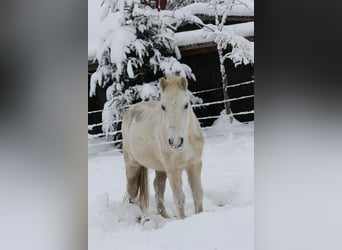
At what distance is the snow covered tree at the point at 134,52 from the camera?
7.59 feet

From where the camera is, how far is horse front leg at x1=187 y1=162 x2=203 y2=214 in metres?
2.30

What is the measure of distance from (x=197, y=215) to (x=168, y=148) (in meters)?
0.32

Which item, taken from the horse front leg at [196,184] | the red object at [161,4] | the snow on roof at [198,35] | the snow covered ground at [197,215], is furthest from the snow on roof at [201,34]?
the horse front leg at [196,184]

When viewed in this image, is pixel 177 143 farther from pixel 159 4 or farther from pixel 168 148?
pixel 159 4

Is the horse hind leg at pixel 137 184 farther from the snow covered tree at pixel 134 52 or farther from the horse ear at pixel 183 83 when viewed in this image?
the horse ear at pixel 183 83

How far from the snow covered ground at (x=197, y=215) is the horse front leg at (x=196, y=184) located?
0.02 meters

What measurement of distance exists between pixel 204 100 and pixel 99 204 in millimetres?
650

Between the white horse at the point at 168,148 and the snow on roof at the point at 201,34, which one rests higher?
the snow on roof at the point at 201,34

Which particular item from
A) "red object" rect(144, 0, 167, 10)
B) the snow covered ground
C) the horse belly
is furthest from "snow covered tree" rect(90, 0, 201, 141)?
the snow covered ground

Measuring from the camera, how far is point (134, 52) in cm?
232

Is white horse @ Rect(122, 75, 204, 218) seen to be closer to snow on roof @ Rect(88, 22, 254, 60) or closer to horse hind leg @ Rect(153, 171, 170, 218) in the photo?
horse hind leg @ Rect(153, 171, 170, 218)

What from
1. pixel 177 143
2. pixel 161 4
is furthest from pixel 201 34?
pixel 177 143
